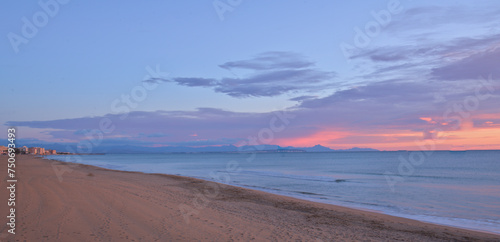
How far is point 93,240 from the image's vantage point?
7.56 m

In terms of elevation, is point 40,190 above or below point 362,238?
above

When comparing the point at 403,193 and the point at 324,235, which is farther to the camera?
Answer: the point at 403,193

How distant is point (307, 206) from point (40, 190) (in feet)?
40.8

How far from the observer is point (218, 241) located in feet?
27.0

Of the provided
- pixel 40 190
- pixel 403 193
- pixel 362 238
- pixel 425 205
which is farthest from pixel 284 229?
pixel 403 193

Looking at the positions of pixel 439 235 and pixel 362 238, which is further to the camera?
pixel 439 235

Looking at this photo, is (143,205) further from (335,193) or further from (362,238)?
(335,193)

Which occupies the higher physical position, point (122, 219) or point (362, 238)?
point (122, 219)

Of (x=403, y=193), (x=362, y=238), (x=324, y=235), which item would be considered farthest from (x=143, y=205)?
(x=403, y=193)


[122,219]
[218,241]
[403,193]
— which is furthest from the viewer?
[403,193]

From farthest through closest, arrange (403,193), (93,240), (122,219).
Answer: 1. (403,193)
2. (122,219)
3. (93,240)

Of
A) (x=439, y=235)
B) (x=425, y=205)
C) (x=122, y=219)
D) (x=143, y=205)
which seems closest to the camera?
(x=122, y=219)

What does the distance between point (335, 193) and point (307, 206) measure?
328 inches

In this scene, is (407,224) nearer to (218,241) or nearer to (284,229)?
(284,229)
